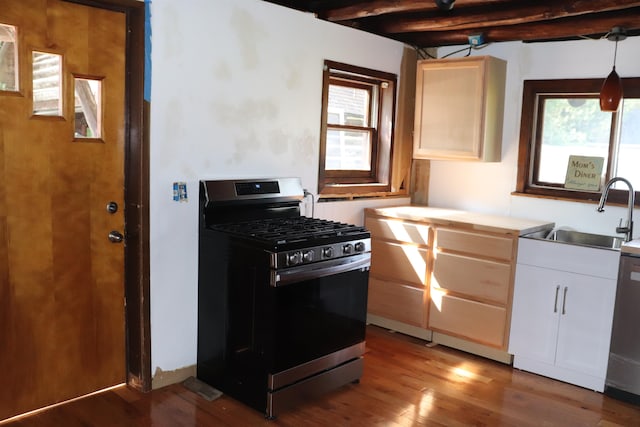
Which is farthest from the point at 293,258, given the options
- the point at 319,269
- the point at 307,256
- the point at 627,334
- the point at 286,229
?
the point at 627,334

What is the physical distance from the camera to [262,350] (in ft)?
9.29

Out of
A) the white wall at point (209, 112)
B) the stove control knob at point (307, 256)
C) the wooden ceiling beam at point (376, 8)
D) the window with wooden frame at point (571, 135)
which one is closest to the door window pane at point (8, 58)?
the white wall at point (209, 112)

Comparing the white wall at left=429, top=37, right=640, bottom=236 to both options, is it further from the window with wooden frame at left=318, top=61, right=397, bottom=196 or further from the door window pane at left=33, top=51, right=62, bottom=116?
the door window pane at left=33, top=51, right=62, bottom=116

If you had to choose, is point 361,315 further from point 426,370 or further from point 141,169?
point 141,169

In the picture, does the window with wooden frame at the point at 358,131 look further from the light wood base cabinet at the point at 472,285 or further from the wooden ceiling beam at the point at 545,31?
the light wood base cabinet at the point at 472,285

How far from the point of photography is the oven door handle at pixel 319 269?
2.74m

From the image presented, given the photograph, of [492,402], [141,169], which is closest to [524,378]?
[492,402]

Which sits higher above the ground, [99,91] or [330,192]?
[99,91]

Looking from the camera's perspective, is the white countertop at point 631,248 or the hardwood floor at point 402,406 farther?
the white countertop at point 631,248

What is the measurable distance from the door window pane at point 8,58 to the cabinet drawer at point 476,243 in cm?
268

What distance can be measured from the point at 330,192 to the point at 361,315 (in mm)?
1085

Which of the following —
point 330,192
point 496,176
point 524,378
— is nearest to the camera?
point 524,378

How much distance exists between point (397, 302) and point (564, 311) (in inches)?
45.8

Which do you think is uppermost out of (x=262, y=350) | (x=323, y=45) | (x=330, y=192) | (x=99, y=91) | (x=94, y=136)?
(x=323, y=45)
